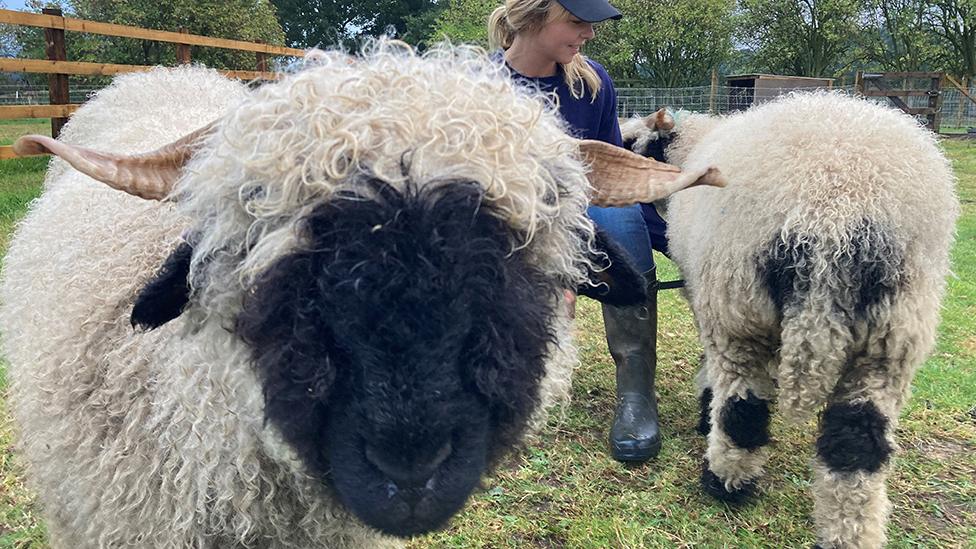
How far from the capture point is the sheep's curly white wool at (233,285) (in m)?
1.40

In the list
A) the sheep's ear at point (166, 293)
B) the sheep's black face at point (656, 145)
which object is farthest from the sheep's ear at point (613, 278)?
the sheep's black face at point (656, 145)

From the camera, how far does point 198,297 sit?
5.16 feet

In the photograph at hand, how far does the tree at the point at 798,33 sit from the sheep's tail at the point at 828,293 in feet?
99.8

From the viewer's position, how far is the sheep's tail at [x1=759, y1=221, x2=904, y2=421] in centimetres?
253

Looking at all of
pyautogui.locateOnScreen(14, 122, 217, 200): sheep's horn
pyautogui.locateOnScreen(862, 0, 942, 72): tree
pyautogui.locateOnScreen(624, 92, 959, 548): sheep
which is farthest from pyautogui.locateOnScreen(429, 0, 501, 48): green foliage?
pyautogui.locateOnScreen(14, 122, 217, 200): sheep's horn

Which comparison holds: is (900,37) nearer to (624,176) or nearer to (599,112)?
(599,112)

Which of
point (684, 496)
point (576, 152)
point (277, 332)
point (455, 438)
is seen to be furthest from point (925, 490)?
point (277, 332)

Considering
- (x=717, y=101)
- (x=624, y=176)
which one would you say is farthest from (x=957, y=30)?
(x=624, y=176)

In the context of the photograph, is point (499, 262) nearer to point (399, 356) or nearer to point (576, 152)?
point (399, 356)

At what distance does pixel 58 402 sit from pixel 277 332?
3.25ft

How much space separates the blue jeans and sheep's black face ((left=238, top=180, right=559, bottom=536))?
93.5 inches

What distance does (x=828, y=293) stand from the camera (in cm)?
257

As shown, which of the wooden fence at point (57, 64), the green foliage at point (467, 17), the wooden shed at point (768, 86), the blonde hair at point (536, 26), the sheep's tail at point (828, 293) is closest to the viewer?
the sheep's tail at point (828, 293)

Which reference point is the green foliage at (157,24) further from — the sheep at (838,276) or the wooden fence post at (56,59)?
the sheep at (838,276)
